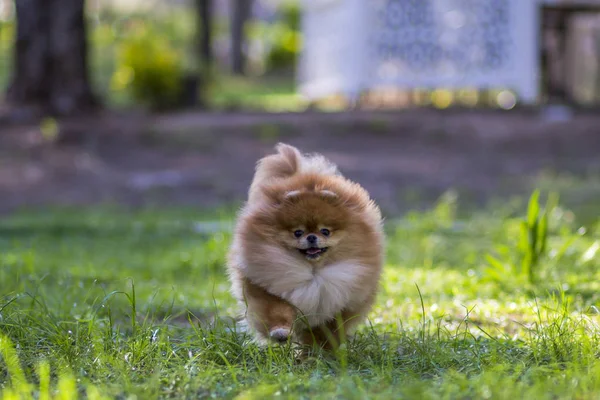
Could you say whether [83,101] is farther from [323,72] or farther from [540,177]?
[540,177]

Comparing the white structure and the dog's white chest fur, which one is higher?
the white structure

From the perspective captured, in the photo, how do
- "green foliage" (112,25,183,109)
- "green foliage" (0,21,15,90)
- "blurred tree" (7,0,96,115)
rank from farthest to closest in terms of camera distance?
"green foliage" (0,21,15,90)
"green foliage" (112,25,183,109)
"blurred tree" (7,0,96,115)

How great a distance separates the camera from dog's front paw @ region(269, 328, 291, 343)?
127 inches

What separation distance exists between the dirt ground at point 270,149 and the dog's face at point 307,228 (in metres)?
5.49

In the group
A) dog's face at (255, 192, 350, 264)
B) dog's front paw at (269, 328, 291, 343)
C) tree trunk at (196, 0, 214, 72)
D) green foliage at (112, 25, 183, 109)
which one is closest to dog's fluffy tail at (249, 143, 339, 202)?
dog's face at (255, 192, 350, 264)

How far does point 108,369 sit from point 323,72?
1272 cm

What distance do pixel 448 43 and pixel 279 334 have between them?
405 inches

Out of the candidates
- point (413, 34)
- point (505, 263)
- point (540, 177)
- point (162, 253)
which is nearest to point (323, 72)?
point (413, 34)

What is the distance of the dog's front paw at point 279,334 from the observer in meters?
3.22

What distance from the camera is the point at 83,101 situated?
1173 centimetres

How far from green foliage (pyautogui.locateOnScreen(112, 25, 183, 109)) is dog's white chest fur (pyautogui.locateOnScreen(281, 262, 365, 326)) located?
9837mm

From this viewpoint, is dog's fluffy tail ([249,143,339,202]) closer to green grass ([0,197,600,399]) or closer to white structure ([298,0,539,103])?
green grass ([0,197,600,399])

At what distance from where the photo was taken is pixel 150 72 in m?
12.6

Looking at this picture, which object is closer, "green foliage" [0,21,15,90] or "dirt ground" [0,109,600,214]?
"dirt ground" [0,109,600,214]
